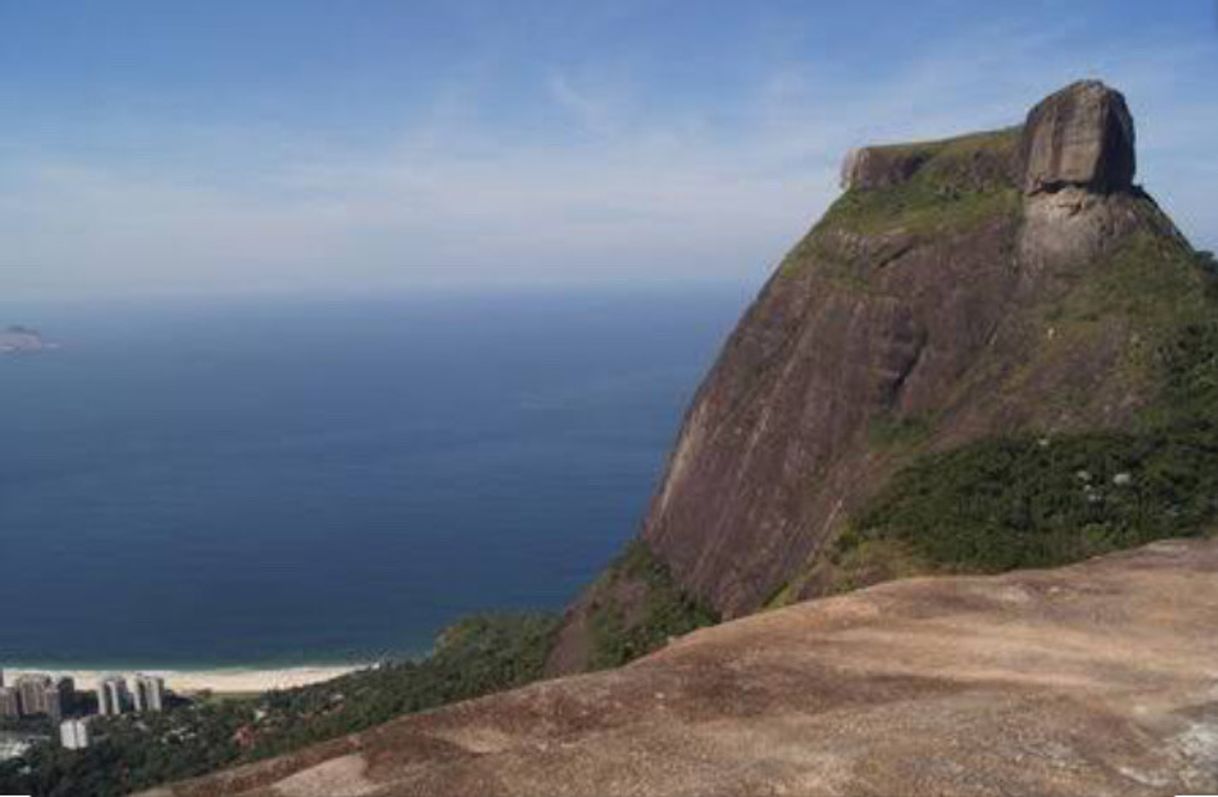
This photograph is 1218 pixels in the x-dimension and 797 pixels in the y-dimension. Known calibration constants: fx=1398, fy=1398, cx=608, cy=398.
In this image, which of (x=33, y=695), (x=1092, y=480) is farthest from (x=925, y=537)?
(x=33, y=695)

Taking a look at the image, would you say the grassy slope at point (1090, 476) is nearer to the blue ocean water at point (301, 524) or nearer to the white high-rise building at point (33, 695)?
the white high-rise building at point (33, 695)

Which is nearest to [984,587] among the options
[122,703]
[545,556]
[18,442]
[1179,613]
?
[1179,613]

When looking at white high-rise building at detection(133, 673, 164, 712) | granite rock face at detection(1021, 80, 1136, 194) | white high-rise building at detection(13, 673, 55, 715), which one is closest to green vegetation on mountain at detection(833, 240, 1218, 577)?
granite rock face at detection(1021, 80, 1136, 194)

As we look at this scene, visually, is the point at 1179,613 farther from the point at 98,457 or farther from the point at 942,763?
the point at 98,457

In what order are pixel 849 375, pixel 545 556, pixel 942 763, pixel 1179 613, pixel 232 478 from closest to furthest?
pixel 942 763, pixel 1179 613, pixel 849 375, pixel 545 556, pixel 232 478

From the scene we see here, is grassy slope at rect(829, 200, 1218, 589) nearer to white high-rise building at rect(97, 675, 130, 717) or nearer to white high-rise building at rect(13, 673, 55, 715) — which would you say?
white high-rise building at rect(97, 675, 130, 717)

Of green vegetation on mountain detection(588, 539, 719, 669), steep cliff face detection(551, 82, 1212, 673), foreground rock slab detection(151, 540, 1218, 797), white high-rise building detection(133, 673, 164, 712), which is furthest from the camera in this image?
white high-rise building detection(133, 673, 164, 712)

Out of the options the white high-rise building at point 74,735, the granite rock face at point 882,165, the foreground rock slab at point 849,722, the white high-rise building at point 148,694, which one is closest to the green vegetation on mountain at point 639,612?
the granite rock face at point 882,165
